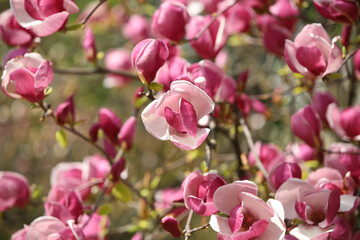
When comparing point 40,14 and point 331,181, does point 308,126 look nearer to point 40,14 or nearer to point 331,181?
point 331,181

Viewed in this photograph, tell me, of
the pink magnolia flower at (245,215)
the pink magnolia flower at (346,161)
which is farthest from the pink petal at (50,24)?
the pink magnolia flower at (346,161)

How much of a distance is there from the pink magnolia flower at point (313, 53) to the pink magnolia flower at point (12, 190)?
0.51 metres

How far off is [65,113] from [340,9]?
45cm

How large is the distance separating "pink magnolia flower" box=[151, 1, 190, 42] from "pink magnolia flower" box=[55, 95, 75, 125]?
181 millimetres

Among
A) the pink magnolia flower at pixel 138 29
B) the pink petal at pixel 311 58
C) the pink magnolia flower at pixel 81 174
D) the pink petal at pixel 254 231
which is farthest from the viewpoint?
the pink magnolia flower at pixel 138 29

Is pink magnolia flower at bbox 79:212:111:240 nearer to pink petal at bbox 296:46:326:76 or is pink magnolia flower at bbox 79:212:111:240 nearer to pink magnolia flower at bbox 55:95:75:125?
pink magnolia flower at bbox 55:95:75:125

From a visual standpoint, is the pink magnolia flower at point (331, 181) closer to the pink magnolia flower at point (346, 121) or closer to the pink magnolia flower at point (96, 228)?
the pink magnolia flower at point (346, 121)

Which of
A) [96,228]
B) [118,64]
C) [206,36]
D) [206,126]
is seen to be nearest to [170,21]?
[206,36]

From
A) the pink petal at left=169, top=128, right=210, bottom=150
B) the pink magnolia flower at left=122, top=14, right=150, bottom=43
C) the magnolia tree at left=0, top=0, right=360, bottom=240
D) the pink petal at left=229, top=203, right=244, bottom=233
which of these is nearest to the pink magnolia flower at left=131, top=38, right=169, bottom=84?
the magnolia tree at left=0, top=0, right=360, bottom=240

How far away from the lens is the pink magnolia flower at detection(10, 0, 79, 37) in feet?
2.02

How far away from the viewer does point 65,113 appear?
2.37ft

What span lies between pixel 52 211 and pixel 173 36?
0.33 metres

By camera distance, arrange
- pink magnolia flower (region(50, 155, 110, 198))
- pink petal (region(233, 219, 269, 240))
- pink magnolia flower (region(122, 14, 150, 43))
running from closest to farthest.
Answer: pink petal (region(233, 219, 269, 240)) → pink magnolia flower (region(50, 155, 110, 198)) → pink magnolia flower (region(122, 14, 150, 43))

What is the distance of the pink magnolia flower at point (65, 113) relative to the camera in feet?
2.34
